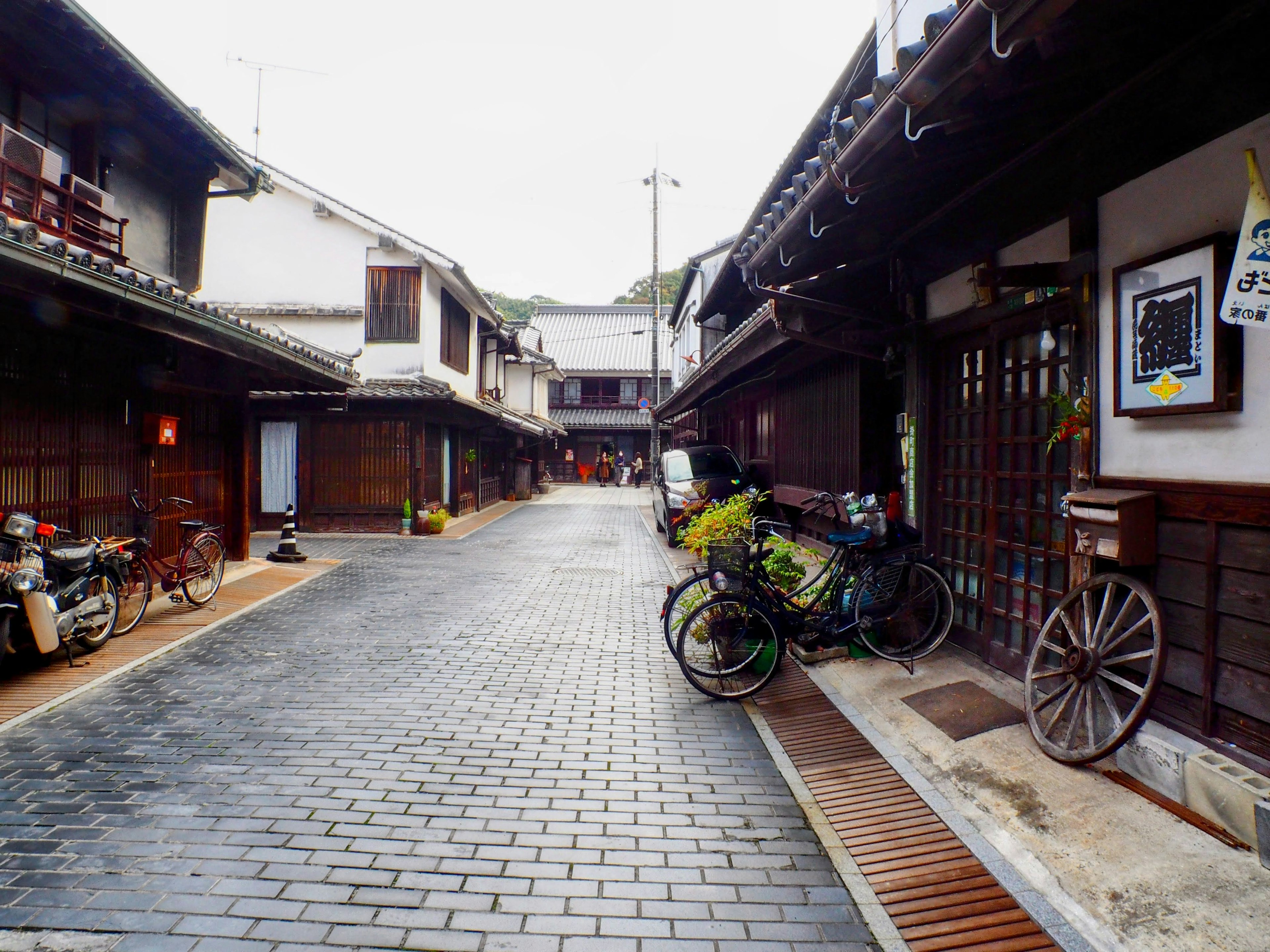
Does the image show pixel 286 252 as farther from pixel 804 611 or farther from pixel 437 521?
pixel 804 611

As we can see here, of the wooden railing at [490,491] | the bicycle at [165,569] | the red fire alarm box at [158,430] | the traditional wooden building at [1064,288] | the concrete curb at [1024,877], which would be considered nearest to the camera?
the concrete curb at [1024,877]

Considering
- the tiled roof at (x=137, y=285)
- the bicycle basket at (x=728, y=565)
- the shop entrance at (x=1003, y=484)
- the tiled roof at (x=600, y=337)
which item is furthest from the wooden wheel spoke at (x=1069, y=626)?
the tiled roof at (x=600, y=337)

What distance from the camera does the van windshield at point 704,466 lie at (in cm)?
1583

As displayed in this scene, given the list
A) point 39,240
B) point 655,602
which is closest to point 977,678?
point 655,602

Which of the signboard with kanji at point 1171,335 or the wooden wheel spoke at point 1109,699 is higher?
the signboard with kanji at point 1171,335

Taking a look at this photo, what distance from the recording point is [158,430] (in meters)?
9.63

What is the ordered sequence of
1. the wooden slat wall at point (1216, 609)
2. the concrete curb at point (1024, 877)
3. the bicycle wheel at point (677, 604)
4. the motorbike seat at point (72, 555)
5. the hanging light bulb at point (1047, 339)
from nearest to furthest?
the concrete curb at point (1024, 877), the wooden slat wall at point (1216, 609), the hanging light bulb at point (1047, 339), the bicycle wheel at point (677, 604), the motorbike seat at point (72, 555)

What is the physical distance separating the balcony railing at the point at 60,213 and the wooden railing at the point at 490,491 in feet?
55.9

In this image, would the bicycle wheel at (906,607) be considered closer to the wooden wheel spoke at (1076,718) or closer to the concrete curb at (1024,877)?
the concrete curb at (1024,877)

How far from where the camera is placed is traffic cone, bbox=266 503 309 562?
42.9 ft

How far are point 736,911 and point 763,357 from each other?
34.5 feet

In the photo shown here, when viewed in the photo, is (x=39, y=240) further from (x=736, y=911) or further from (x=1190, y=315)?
(x=1190, y=315)

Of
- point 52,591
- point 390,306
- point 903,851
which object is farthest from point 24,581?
point 390,306

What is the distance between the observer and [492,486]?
2888 cm
